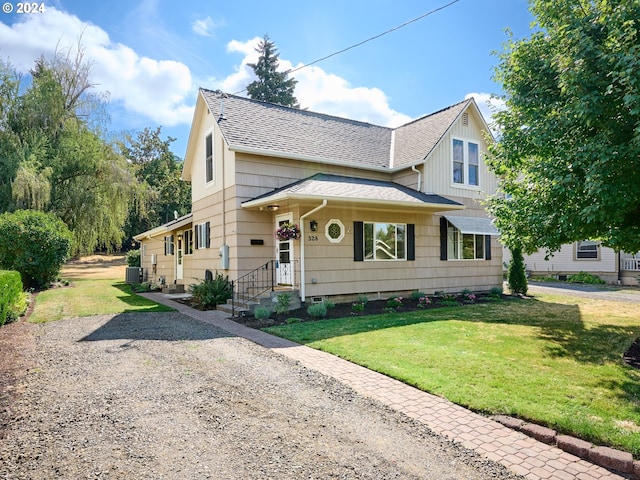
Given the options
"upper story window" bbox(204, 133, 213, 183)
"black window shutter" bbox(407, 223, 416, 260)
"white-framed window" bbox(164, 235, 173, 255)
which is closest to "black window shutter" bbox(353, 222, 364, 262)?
"black window shutter" bbox(407, 223, 416, 260)

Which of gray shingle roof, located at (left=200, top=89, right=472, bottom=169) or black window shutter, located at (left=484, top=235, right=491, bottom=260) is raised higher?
gray shingle roof, located at (left=200, top=89, right=472, bottom=169)

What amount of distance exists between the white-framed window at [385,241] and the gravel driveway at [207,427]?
6.69 m

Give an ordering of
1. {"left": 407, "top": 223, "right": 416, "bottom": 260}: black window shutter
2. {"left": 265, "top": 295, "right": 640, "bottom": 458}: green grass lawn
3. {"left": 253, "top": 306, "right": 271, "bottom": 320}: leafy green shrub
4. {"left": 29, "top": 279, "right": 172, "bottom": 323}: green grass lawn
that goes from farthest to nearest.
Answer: {"left": 407, "top": 223, "right": 416, "bottom": 260}: black window shutter
{"left": 29, "top": 279, "right": 172, "bottom": 323}: green grass lawn
{"left": 253, "top": 306, "right": 271, "bottom": 320}: leafy green shrub
{"left": 265, "top": 295, "right": 640, "bottom": 458}: green grass lawn

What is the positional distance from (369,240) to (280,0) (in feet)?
23.8

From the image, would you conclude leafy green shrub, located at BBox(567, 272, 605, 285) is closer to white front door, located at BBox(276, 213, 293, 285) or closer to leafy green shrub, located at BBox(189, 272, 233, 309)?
white front door, located at BBox(276, 213, 293, 285)

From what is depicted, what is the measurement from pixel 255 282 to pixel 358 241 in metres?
3.33

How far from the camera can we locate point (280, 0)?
35.2 feet

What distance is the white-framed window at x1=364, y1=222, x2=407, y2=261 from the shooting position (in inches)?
478

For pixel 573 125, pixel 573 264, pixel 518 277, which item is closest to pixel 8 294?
Answer: pixel 573 125

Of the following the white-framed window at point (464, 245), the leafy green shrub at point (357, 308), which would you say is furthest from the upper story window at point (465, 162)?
the leafy green shrub at point (357, 308)

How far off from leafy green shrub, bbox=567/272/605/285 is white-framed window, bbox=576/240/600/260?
101 cm

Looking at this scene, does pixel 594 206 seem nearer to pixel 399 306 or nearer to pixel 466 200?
pixel 399 306

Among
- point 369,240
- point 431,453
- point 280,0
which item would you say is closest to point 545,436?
point 431,453

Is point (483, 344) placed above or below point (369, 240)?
below
